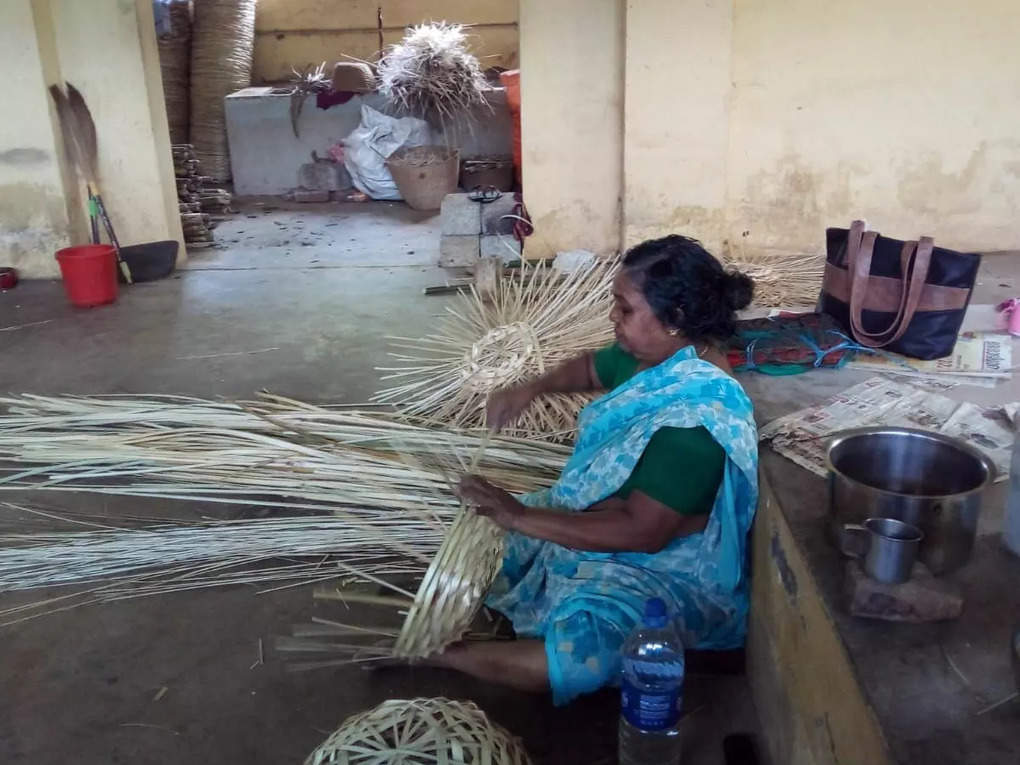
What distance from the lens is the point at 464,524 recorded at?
1.83 metres

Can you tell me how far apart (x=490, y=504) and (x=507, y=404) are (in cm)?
56

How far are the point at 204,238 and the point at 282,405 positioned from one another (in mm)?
3460

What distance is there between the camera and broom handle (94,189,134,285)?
16.5ft

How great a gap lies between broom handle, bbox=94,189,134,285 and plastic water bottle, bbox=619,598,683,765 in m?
4.17

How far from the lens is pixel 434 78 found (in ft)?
23.5

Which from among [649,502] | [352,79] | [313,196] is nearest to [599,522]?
[649,502]

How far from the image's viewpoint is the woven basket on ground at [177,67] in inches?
310

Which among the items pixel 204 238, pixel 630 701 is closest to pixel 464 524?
pixel 630 701

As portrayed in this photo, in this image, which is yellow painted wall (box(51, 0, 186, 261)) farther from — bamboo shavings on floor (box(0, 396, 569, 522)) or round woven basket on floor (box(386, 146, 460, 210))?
bamboo shavings on floor (box(0, 396, 569, 522))

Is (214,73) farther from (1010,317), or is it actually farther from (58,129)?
(1010,317)

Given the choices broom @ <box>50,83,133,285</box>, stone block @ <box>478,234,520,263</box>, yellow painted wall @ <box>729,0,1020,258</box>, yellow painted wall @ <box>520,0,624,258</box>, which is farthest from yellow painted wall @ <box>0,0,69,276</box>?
yellow painted wall @ <box>729,0,1020,258</box>

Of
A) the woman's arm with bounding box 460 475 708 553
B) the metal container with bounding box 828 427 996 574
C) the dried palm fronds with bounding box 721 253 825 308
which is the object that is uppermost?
the metal container with bounding box 828 427 996 574

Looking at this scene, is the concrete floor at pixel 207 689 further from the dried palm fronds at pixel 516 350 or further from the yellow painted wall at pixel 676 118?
the yellow painted wall at pixel 676 118

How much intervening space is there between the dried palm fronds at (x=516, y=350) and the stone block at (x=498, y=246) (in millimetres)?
1518
